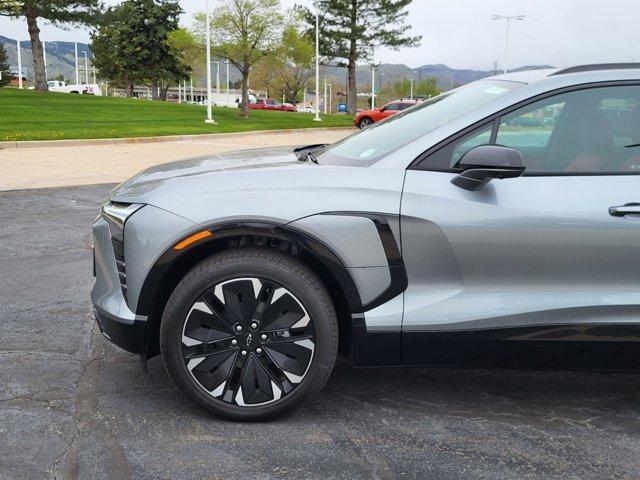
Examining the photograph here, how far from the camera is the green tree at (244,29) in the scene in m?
31.3

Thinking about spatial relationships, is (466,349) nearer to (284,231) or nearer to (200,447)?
(284,231)

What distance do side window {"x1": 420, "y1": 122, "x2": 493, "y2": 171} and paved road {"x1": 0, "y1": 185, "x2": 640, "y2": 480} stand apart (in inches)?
47.1

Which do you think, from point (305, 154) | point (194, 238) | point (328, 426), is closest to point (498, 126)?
point (305, 154)

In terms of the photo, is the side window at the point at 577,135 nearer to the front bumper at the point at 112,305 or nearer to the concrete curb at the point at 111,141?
the front bumper at the point at 112,305

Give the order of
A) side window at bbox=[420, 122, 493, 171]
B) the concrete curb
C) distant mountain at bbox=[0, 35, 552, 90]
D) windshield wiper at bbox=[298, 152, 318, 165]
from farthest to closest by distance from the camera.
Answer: distant mountain at bbox=[0, 35, 552, 90] → the concrete curb → windshield wiper at bbox=[298, 152, 318, 165] → side window at bbox=[420, 122, 493, 171]

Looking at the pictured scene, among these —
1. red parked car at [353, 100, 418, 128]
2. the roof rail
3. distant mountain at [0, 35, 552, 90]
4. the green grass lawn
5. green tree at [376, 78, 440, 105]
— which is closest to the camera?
the roof rail

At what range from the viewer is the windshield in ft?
10.3

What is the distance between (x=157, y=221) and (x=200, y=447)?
100 centimetres

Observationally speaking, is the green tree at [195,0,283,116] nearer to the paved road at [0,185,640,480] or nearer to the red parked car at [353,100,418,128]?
the red parked car at [353,100,418,128]

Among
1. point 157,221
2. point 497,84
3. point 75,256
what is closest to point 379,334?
point 157,221

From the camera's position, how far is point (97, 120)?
957 inches

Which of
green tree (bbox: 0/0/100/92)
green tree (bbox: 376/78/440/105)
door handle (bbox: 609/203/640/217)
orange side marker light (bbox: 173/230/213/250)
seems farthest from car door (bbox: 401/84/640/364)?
green tree (bbox: 376/78/440/105)

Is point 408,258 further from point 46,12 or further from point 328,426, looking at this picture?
point 46,12

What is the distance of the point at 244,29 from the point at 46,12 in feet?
37.8
